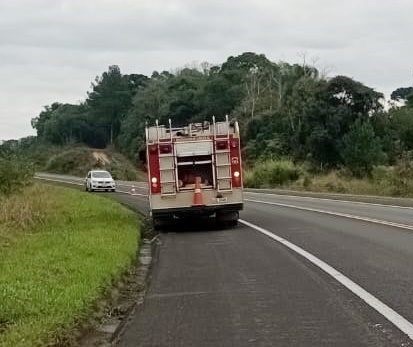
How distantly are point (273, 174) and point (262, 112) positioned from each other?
121 feet

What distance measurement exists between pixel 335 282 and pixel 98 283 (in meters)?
3.33

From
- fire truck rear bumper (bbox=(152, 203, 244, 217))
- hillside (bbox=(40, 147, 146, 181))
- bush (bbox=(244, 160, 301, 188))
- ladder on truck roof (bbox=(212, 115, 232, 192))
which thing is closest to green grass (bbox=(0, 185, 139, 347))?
fire truck rear bumper (bbox=(152, 203, 244, 217))

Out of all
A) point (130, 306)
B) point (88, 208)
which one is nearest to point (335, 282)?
point (130, 306)

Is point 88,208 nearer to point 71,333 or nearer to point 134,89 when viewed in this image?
point 71,333

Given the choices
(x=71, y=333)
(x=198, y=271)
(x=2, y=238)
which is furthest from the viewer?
(x=2, y=238)

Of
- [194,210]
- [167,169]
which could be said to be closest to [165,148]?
[167,169]

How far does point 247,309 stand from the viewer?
27.7 feet

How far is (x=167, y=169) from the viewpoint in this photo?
20.0m

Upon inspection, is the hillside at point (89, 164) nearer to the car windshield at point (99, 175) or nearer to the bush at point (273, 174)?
the bush at point (273, 174)

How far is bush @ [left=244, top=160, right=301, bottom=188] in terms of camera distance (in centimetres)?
5538

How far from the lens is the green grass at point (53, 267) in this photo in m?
7.40

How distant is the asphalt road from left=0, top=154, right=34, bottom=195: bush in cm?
1663

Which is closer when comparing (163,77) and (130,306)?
(130,306)

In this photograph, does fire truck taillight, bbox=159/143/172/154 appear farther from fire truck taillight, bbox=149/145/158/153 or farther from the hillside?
the hillside
